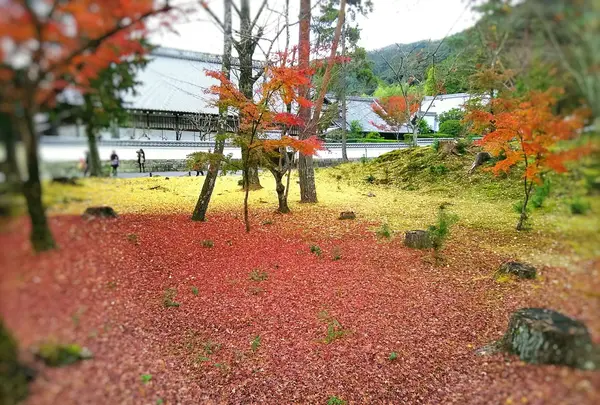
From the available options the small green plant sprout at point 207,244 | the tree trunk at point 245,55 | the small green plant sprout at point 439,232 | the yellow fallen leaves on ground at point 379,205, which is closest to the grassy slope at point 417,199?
the yellow fallen leaves on ground at point 379,205

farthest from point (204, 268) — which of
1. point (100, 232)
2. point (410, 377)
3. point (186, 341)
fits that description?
point (100, 232)

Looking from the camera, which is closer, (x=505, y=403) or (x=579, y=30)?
(x=579, y=30)

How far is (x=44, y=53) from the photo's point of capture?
101 cm

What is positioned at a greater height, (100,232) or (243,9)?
(243,9)

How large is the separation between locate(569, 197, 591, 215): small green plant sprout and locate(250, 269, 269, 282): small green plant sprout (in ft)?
16.0

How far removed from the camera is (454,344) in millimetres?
4348

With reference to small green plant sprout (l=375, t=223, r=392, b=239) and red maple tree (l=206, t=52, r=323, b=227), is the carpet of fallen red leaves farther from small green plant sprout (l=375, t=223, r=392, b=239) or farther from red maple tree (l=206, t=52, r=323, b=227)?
red maple tree (l=206, t=52, r=323, b=227)

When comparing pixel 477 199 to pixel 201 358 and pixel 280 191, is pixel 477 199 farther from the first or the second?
pixel 201 358

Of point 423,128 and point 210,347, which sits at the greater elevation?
point 423,128

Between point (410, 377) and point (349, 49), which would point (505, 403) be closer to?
point (410, 377)

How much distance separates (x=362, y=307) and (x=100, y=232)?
163 inches

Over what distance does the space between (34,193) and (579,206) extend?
166 cm

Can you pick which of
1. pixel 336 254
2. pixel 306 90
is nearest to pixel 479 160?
pixel 306 90

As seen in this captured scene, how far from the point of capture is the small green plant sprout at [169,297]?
4.88 metres
